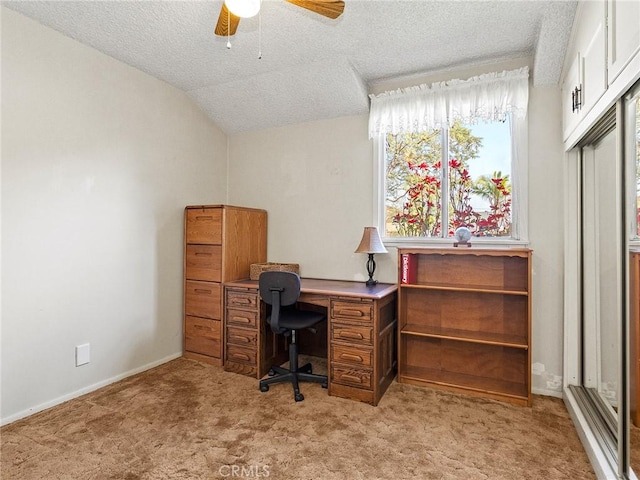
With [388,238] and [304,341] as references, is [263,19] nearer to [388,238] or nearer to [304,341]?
[388,238]

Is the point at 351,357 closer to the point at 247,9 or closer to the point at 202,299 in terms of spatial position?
the point at 202,299

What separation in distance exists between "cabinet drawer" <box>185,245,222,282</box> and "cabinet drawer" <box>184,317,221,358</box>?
15.8 inches

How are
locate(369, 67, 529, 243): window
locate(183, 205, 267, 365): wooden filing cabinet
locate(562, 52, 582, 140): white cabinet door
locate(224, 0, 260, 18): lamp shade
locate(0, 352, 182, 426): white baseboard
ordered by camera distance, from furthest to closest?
locate(183, 205, 267, 365): wooden filing cabinet → locate(369, 67, 529, 243): window → locate(0, 352, 182, 426): white baseboard → locate(562, 52, 582, 140): white cabinet door → locate(224, 0, 260, 18): lamp shade

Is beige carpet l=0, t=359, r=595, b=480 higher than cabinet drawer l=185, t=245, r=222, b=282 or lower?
lower

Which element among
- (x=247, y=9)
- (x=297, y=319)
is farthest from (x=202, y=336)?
(x=247, y=9)

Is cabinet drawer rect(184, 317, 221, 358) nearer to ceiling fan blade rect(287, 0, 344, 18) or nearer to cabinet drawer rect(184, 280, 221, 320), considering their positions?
cabinet drawer rect(184, 280, 221, 320)

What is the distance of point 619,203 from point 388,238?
1712mm

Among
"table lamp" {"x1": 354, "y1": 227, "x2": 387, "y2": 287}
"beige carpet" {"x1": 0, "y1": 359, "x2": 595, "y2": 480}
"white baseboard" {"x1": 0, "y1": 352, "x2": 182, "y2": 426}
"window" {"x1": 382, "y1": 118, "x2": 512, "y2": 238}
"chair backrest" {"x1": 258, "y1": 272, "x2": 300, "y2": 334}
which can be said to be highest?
"window" {"x1": 382, "y1": 118, "x2": 512, "y2": 238}

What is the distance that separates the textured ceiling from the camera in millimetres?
2201

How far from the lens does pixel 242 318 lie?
2.96 meters

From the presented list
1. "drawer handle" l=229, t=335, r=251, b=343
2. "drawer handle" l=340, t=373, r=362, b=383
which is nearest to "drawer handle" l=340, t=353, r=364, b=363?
"drawer handle" l=340, t=373, r=362, b=383

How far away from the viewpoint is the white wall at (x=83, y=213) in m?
2.21

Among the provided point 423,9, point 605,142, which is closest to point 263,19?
point 423,9

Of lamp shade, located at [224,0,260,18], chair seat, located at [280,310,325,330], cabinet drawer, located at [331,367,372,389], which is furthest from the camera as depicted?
chair seat, located at [280,310,325,330]
